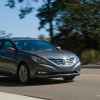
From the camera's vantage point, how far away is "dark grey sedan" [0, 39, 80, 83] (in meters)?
15.7

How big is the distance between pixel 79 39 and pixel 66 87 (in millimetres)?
20929

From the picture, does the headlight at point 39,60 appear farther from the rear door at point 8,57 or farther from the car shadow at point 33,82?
the rear door at point 8,57

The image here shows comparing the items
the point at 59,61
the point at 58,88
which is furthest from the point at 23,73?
the point at 58,88

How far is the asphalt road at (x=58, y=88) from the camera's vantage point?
13041 mm

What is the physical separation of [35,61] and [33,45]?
1.45 meters

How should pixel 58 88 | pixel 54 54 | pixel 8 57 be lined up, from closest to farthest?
pixel 58 88, pixel 54 54, pixel 8 57

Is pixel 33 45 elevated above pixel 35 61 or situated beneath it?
elevated above

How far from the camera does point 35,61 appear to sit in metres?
15.8

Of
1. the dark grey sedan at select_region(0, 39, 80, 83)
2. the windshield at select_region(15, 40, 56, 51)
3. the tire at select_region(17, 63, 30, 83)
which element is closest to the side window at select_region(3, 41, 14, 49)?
the dark grey sedan at select_region(0, 39, 80, 83)

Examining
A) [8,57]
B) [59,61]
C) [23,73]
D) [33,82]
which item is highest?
[8,57]

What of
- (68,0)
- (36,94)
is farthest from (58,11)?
(36,94)

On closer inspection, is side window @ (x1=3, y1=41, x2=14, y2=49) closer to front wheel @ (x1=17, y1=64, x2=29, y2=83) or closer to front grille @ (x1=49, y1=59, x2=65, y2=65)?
front wheel @ (x1=17, y1=64, x2=29, y2=83)

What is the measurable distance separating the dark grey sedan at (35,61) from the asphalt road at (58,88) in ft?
1.15

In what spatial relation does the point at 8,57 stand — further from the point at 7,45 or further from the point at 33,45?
the point at 33,45
